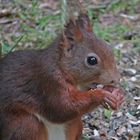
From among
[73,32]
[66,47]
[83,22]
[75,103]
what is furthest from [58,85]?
[83,22]

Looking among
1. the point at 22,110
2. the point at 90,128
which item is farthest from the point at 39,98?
the point at 90,128

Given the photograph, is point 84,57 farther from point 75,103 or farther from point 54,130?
point 54,130

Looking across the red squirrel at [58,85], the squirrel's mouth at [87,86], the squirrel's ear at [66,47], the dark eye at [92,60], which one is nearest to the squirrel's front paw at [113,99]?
the red squirrel at [58,85]

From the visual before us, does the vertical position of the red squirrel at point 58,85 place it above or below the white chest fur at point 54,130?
above

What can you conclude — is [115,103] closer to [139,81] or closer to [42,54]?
[42,54]

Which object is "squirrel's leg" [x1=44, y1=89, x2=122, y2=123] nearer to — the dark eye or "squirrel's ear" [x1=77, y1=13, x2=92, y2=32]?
the dark eye

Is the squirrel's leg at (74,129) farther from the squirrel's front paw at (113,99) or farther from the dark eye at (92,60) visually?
the dark eye at (92,60)
